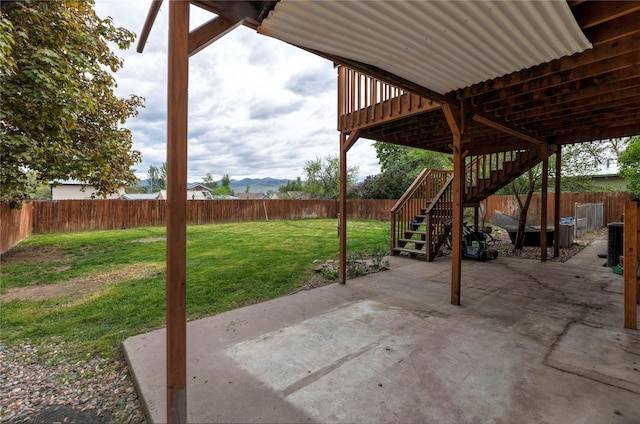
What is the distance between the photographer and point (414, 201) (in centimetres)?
738

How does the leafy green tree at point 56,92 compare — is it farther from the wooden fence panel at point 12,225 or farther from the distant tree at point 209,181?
the distant tree at point 209,181

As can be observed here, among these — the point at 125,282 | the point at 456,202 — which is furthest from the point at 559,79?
the point at 125,282

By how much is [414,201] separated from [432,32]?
5420mm

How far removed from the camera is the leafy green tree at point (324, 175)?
97.2ft

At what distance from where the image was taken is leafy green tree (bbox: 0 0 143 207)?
13.4ft

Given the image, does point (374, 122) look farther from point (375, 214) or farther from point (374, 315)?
point (375, 214)

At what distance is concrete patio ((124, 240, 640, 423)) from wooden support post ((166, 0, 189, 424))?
34 centimetres

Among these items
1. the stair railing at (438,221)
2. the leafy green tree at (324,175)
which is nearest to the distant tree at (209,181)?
the leafy green tree at (324,175)

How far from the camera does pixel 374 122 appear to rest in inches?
178

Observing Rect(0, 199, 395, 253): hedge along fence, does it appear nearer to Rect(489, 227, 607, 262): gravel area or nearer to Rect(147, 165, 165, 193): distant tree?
Rect(489, 227, 607, 262): gravel area

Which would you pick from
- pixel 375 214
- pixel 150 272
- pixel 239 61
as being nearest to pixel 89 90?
pixel 239 61

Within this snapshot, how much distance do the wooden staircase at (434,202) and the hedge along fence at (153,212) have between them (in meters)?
8.35

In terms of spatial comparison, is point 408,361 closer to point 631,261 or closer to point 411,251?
point 631,261

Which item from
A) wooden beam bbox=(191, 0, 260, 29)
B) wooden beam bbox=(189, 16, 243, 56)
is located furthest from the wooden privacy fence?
wooden beam bbox=(189, 16, 243, 56)
